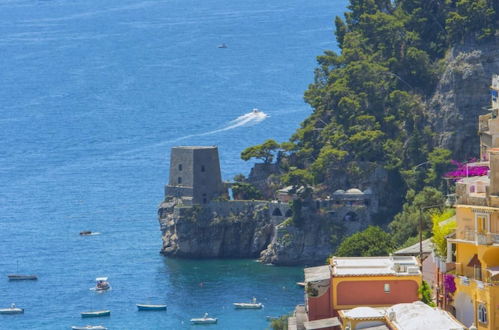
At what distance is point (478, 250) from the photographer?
6347cm

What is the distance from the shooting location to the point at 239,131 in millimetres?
196250

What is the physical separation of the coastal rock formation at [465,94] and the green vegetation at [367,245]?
28.1 meters

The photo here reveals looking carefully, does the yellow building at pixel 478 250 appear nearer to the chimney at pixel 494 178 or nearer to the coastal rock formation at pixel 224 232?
the chimney at pixel 494 178

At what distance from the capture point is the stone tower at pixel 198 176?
14812 cm

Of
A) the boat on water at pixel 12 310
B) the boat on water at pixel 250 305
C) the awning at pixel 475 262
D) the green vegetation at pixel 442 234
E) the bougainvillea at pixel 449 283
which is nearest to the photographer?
the awning at pixel 475 262

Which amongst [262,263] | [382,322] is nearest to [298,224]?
[262,263]

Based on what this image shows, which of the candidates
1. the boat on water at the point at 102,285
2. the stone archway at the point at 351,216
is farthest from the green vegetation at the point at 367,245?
the boat on water at the point at 102,285

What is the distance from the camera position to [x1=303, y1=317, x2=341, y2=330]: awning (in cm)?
6975

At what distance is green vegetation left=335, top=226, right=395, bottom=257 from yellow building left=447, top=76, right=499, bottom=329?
41.0 m

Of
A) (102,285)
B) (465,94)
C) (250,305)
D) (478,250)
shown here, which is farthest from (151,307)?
(478,250)

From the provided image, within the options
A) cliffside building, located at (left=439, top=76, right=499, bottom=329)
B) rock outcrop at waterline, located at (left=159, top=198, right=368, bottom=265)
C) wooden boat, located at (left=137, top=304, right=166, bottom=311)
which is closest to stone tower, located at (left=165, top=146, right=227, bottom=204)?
rock outcrop at waterline, located at (left=159, top=198, right=368, bottom=265)

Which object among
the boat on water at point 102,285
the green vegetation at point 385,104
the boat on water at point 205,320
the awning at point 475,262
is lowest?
the boat on water at point 205,320

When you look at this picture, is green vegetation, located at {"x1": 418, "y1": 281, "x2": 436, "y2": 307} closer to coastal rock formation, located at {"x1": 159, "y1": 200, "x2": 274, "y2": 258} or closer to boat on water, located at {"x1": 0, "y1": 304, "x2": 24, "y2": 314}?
boat on water, located at {"x1": 0, "y1": 304, "x2": 24, "y2": 314}

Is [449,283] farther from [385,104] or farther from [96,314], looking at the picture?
[385,104]
